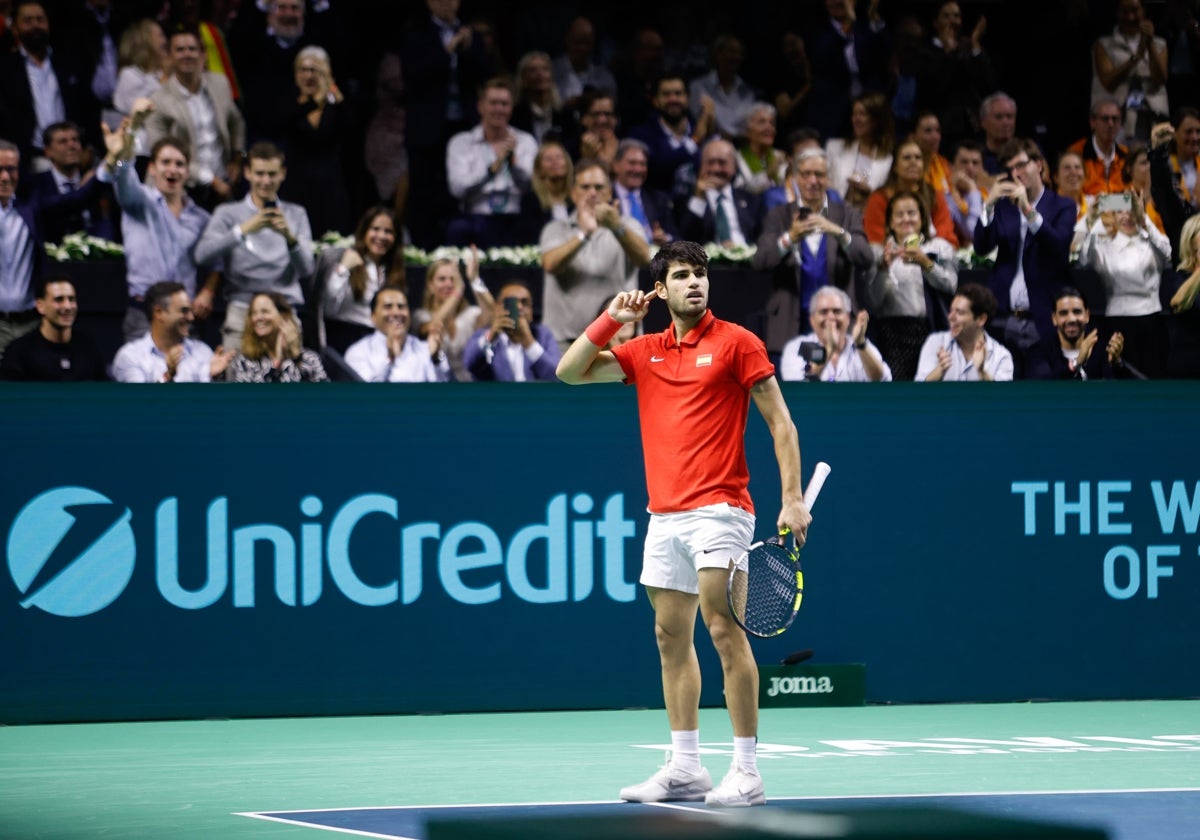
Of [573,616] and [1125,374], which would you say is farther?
[1125,374]

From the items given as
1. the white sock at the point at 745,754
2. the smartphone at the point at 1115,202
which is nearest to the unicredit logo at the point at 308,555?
the white sock at the point at 745,754

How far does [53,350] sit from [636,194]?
431cm

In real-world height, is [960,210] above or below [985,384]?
above

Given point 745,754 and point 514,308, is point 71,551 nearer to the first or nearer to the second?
point 514,308

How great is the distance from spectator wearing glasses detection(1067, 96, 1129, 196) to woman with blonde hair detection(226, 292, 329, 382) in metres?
6.51

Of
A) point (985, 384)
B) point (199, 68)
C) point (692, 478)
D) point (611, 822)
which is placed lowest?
point (611, 822)

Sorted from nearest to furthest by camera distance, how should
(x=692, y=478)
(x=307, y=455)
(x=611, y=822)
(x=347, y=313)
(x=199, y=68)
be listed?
(x=611, y=822) < (x=692, y=478) < (x=307, y=455) < (x=347, y=313) < (x=199, y=68)

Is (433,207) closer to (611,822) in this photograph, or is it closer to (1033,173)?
(1033,173)

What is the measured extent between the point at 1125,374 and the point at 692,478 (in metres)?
→ 6.65

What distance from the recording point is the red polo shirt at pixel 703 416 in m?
6.50

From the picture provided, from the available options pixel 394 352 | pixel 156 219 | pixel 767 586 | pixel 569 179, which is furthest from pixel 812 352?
pixel 767 586

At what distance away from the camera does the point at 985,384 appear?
10242 mm

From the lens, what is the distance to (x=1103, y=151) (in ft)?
46.8

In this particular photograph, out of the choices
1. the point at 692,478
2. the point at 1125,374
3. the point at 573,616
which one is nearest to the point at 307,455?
the point at 573,616
